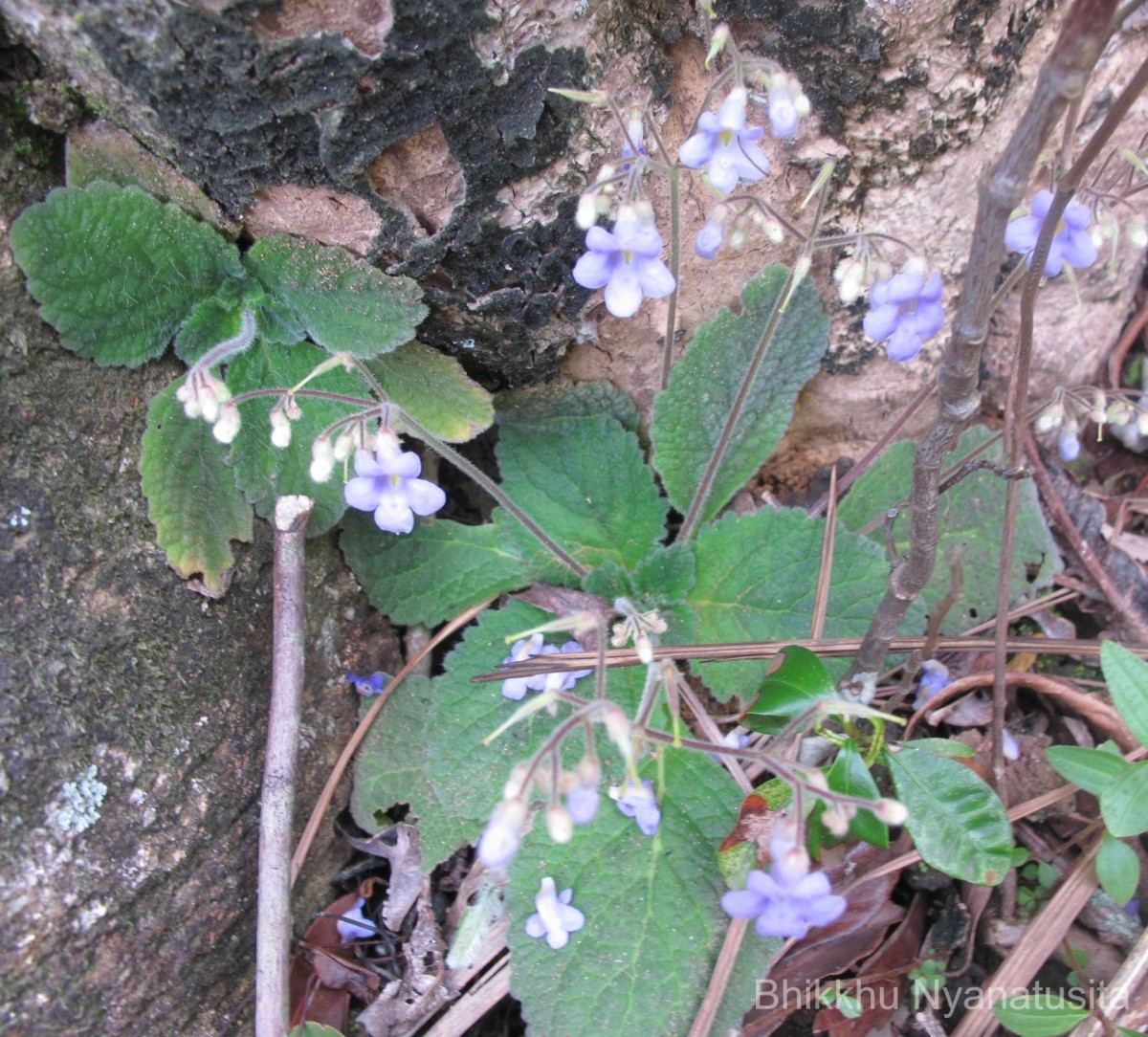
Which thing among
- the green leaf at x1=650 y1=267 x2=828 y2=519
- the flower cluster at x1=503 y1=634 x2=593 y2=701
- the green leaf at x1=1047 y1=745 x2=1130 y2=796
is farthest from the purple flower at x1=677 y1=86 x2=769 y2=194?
the green leaf at x1=1047 y1=745 x2=1130 y2=796

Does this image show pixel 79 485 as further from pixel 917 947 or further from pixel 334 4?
pixel 917 947

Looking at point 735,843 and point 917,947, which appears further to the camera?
point 917,947

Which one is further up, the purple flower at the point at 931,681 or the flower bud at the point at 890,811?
the flower bud at the point at 890,811

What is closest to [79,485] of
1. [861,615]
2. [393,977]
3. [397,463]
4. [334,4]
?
[397,463]

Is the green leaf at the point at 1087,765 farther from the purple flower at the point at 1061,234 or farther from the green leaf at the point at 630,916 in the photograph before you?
the purple flower at the point at 1061,234

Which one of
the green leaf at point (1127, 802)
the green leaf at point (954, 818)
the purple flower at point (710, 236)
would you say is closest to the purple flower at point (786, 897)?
the green leaf at point (954, 818)

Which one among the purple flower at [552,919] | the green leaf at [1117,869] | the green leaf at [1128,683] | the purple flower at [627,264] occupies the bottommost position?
the purple flower at [552,919]
